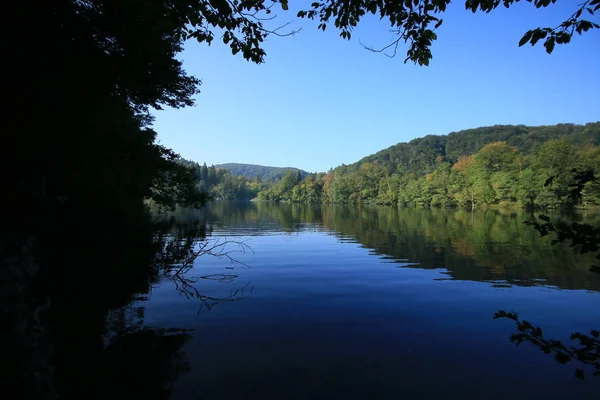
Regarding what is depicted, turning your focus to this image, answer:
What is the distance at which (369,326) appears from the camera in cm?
709

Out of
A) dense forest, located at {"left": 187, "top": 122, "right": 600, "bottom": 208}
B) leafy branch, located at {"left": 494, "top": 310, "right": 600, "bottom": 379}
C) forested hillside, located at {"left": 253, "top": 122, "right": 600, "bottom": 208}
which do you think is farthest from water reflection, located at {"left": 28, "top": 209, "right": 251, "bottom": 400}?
forested hillside, located at {"left": 253, "top": 122, "right": 600, "bottom": 208}

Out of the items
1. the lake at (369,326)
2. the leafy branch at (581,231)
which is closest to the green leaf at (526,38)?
the leafy branch at (581,231)

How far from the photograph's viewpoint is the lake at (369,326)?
493 cm

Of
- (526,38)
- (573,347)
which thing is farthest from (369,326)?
(526,38)

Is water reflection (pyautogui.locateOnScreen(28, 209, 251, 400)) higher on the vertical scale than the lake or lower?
higher

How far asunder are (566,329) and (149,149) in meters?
18.0

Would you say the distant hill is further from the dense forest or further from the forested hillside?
the forested hillside

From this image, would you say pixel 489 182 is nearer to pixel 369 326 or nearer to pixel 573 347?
pixel 369 326

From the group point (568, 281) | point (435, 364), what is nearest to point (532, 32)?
point (435, 364)

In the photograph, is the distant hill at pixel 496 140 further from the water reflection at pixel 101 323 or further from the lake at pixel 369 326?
the water reflection at pixel 101 323

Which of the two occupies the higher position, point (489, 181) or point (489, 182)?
point (489, 181)

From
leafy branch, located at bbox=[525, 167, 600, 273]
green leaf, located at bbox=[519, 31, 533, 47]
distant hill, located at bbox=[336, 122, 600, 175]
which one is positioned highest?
distant hill, located at bbox=[336, 122, 600, 175]

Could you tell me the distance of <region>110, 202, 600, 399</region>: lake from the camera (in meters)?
4.93

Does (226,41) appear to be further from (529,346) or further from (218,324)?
(529,346)
